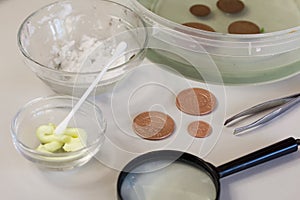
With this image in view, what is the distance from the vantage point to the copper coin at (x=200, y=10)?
0.94 meters

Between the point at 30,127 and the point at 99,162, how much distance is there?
10 cm

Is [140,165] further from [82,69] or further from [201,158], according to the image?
[82,69]

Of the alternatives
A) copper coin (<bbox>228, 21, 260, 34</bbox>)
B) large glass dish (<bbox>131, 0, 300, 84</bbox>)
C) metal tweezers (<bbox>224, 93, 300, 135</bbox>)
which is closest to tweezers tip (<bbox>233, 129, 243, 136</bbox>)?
metal tweezers (<bbox>224, 93, 300, 135</bbox>)

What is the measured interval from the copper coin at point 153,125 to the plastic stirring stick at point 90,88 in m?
0.07

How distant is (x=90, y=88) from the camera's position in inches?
29.4

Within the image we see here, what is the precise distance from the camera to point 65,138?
699mm

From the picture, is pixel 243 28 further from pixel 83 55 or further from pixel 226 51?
pixel 83 55

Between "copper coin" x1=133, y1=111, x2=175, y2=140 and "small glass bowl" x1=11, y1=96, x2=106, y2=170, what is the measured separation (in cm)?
5

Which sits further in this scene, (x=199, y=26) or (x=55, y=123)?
(x=199, y=26)

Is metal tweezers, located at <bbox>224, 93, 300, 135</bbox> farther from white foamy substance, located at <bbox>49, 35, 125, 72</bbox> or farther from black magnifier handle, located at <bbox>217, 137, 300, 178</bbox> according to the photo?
white foamy substance, located at <bbox>49, 35, 125, 72</bbox>

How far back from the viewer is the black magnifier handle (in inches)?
26.5

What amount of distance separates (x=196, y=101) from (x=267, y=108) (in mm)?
98

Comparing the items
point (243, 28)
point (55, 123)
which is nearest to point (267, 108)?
point (243, 28)

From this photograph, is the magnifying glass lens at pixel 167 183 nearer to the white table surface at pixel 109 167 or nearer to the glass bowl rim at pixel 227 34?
the white table surface at pixel 109 167
